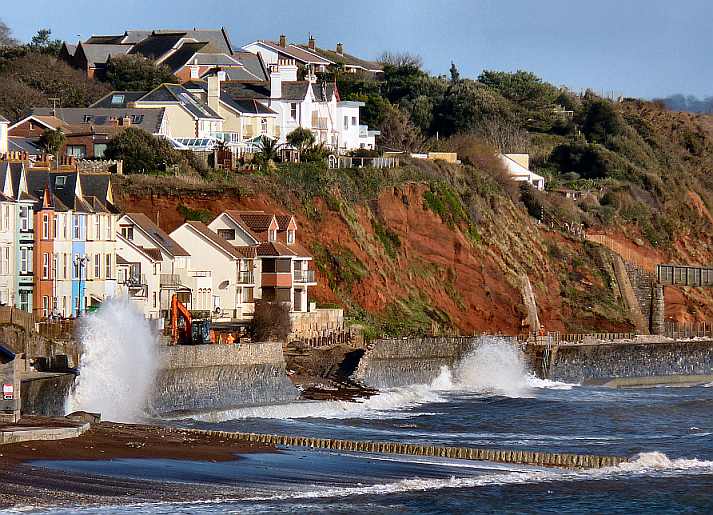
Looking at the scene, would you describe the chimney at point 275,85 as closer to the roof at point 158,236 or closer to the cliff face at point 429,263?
the cliff face at point 429,263

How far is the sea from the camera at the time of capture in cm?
3866

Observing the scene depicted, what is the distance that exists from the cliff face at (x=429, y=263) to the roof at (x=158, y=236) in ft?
15.0

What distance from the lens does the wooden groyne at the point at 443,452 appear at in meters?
48.6

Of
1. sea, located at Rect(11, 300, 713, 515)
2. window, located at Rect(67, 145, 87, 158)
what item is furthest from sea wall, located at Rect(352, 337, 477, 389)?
window, located at Rect(67, 145, 87, 158)

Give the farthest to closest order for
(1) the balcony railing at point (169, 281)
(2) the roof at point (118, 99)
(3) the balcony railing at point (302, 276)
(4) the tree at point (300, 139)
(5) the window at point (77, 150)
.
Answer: (2) the roof at point (118, 99) < (4) the tree at point (300, 139) < (5) the window at point (77, 150) < (3) the balcony railing at point (302, 276) < (1) the balcony railing at point (169, 281)

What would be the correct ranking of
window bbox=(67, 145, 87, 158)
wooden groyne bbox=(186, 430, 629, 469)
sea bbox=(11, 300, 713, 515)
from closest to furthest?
sea bbox=(11, 300, 713, 515), wooden groyne bbox=(186, 430, 629, 469), window bbox=(67, 145, 87, 158)

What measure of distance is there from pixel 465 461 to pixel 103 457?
1375cm

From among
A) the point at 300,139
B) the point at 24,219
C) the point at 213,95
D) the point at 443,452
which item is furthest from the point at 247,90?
the point at 443,452

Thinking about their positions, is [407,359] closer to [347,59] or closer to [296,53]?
[296,53]

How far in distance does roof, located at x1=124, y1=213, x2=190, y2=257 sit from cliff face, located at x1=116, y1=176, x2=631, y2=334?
180 inches

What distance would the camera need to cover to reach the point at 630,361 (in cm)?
8662

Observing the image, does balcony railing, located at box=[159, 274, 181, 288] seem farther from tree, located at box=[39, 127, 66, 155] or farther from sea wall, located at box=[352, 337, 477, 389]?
tree, located at box=[39, 127, 66, 155]

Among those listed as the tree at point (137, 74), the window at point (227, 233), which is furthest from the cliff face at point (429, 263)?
the tree at point (137, 74)

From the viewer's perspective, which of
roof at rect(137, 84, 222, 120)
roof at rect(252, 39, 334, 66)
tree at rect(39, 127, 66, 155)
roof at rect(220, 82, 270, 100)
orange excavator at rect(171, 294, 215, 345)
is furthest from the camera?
roof at rect(252, 39, 334, 66)
